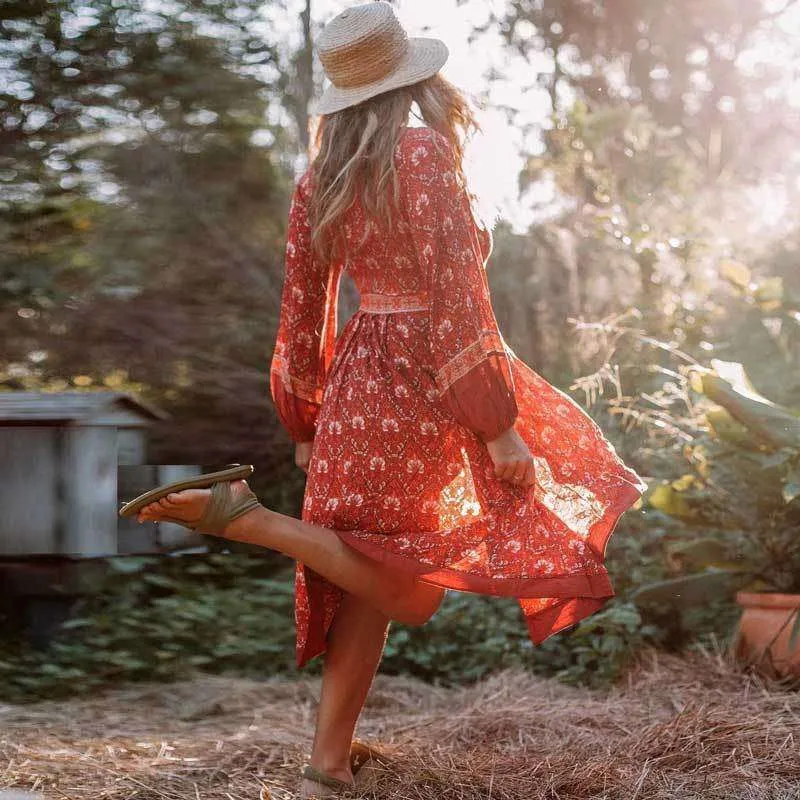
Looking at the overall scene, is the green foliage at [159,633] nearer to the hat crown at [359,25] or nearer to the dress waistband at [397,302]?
the dress waistband at [397,302]

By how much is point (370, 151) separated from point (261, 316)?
11.1ft

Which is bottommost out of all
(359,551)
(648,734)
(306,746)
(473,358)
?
(306,746)

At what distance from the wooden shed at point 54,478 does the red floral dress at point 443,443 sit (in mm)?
1592

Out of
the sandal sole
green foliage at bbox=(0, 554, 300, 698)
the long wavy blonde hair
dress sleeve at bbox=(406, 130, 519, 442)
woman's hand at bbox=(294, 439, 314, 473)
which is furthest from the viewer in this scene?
green foliage at bbox=(0, 554, 300, 698)

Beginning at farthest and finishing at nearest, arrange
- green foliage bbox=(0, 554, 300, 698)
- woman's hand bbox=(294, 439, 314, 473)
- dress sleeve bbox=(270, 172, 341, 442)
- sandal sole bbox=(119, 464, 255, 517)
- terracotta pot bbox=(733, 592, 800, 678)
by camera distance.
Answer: green foliage bbox=(0, 554, 300, 698) → terracotta pot bbox=(733, 592, 800, 678) → woman's hand bbox=(294, 439, 314, 473) → dress sleeve bbox=(270, 172, 341, 442) → sandal sole bbox=(119, 464, 255, 517)

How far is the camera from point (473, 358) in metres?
1.85

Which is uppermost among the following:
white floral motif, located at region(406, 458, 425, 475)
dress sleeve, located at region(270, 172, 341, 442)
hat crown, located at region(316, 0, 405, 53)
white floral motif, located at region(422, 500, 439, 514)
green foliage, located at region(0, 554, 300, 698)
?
hat crown, located at region(316, 0, 405, 53)

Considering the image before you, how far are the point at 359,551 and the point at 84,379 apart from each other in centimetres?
322

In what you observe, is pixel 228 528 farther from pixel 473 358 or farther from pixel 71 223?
pixel 71 223

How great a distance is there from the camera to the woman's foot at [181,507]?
68.2 inches

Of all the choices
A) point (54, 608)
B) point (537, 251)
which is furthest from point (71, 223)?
point (537, 251)

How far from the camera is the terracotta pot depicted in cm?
280

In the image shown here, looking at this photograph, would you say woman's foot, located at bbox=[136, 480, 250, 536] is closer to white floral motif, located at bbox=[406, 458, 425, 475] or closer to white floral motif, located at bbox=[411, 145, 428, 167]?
white floral motif, located at bbox=[406, 458, 425, 475]

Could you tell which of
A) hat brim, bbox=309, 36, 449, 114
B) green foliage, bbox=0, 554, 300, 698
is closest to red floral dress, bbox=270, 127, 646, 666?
hat brim, bbox=309, 36, 449, 114
